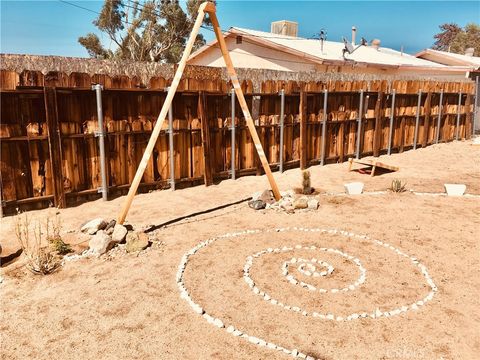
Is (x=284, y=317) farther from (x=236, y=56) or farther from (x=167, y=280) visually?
(x=236, y=56)

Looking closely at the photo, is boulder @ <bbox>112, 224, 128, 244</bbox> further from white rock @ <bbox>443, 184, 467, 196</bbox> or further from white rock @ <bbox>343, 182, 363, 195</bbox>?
white rock @ <bbox>443, 184, 467, 196</bbox>

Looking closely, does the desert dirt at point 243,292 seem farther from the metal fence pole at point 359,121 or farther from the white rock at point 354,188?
the metal fence pole at point 359,121

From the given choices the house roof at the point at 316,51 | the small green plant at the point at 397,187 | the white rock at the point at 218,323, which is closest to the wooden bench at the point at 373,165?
the small green plant at the point at 397,187

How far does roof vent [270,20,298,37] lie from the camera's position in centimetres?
2486

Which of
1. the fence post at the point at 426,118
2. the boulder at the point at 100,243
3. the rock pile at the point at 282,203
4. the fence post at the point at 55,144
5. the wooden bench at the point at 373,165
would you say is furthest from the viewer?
the fence post at the point at 426,118

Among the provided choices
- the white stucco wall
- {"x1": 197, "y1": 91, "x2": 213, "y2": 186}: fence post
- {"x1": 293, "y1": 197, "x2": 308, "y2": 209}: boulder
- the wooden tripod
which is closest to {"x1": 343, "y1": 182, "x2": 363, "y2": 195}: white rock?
{"x1": 293, "y1": 197, "x2": 308, "y2": 209}: boulder

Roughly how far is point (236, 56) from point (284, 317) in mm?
19700

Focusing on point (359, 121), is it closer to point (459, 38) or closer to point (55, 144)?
point (55, 144)

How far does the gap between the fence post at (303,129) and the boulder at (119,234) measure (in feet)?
21.3

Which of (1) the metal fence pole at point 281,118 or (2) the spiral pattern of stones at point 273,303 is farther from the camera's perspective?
(1) the metal fence pole at point 281,118

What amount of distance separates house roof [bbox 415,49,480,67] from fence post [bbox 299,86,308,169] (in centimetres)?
1664

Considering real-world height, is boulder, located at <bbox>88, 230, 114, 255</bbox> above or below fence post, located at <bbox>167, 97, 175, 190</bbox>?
below

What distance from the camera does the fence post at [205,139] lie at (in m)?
9.27

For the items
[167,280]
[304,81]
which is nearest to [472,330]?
[167,280]
